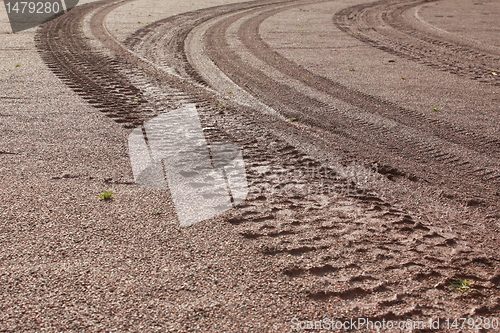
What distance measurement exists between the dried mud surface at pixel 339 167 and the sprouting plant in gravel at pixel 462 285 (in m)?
0.05

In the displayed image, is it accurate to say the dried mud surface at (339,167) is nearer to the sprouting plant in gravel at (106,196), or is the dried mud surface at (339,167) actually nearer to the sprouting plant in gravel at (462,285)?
the sprouting plant in gravel at (462,285)

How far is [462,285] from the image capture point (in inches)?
130

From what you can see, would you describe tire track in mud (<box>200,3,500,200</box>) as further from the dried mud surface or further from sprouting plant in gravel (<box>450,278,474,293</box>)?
sprouting plant in gravel (<box>450,278,474,293</box>)

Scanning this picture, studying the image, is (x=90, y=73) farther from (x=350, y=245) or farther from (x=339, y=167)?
(x=350, y=245)

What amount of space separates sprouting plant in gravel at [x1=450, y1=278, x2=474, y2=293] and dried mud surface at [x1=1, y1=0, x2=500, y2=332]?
0.05 meters

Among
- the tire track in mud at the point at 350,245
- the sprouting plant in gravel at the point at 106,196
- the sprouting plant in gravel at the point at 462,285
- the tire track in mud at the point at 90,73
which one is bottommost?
the sprouting plant in gravel at the point at 462,285

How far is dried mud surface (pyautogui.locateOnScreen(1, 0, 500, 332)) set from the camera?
331 cm

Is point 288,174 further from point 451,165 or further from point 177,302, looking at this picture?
point 177,302

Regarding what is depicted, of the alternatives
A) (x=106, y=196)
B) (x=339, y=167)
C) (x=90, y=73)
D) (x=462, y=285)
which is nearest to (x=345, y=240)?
(x=462, y=285)

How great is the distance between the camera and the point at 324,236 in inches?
154

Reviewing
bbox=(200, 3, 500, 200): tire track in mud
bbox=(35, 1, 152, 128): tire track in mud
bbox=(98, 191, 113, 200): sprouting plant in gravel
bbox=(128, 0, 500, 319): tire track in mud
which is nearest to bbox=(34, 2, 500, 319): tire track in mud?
bbox=(128, 0, 500, 319): tire track in mud

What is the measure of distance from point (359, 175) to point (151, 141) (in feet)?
8.46

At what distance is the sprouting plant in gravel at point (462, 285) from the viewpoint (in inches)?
129

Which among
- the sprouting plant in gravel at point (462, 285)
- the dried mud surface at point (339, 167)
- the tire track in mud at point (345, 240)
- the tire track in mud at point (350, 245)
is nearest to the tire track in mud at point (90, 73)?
the dried mud surface at point (339, 167)
